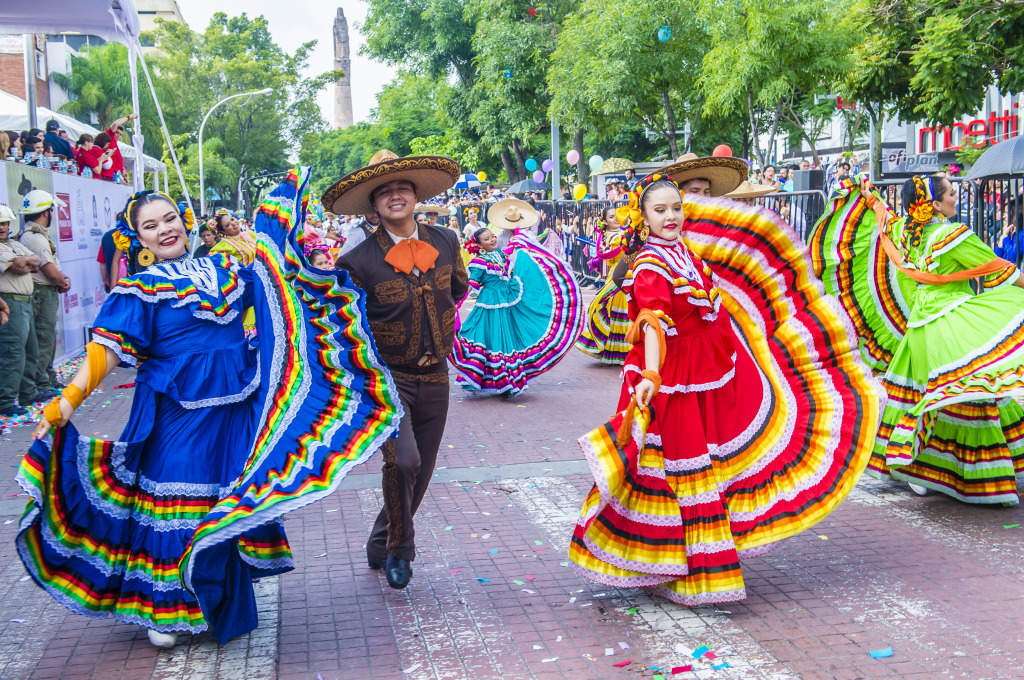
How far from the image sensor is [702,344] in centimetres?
429

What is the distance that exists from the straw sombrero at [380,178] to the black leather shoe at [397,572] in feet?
5.36

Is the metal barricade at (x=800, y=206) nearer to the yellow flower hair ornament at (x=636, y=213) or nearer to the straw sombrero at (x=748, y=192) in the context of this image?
the straw sombrero at (x=748, y=192)

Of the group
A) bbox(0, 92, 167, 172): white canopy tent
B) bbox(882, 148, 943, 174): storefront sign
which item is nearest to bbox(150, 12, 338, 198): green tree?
bbox(0, 92, 167, 172): white canopy tent

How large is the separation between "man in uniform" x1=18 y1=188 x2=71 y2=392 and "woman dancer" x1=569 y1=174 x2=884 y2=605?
22.8ft

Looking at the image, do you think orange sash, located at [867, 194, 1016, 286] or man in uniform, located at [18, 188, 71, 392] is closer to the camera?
orange sash, located at [867, 194, 1016, 286]

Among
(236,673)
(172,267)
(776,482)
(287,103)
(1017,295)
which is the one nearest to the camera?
(236,673)

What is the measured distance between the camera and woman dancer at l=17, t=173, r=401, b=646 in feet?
12.2

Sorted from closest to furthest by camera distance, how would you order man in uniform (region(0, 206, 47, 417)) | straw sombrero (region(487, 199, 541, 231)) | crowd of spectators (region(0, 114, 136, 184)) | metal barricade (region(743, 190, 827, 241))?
1. man in uniform (region(0, 206, 47, 417))
2. straw sombrero (region(487, 199, 541, 231))
3. metal barricade (region(743, 190, 827, 241))
4. crowd of spectators (region(0, 114, 136, 184))

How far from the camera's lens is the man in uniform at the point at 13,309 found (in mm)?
8695

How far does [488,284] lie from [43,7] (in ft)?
16.7

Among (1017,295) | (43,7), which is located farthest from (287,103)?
(1017,295)

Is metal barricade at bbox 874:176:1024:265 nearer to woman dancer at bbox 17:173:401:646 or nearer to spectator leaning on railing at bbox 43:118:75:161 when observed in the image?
woman dancer at bbox 17:173:401:646

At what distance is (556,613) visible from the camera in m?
4.22

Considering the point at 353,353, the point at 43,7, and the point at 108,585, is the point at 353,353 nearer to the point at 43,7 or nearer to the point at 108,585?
the point at 108,585
